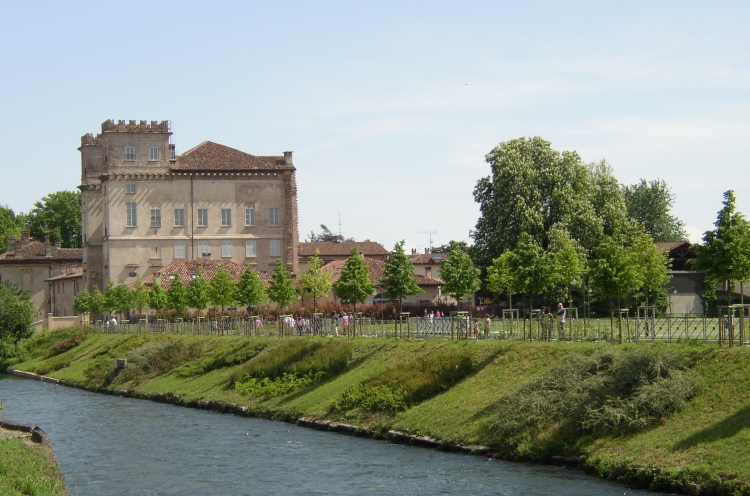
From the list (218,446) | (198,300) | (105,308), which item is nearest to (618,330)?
(218,446)

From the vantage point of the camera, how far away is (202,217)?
108938mm

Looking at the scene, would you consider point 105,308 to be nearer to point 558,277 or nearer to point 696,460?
point 558,277

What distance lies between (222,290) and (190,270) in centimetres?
1700

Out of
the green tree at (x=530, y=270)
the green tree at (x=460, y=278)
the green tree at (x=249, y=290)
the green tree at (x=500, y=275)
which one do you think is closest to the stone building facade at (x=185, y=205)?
the green tree at (x=249, y=290)

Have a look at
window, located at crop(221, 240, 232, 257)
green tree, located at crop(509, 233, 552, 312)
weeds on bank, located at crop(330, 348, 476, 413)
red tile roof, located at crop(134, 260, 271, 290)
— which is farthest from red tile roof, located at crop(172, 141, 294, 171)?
weeds on bank, located at crop(330, 348, 476, 413)

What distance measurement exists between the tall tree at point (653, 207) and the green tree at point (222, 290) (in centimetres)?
6199

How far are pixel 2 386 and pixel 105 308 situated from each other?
2554 cm

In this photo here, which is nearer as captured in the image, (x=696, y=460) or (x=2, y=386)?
(x=696, y=460)

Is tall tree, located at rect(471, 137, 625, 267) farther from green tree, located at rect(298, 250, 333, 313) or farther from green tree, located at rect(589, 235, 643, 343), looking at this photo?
green tree, located at rect(589, 235, 643, 343)

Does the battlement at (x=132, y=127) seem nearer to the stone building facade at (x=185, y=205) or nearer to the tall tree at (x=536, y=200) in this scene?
the stone building facade at (x=185, y=205)

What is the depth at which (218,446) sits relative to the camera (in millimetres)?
42094

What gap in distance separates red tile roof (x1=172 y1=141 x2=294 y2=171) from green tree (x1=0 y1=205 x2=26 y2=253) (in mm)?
69209

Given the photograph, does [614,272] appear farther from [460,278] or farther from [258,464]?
[460,278]

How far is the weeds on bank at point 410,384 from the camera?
4456cm
